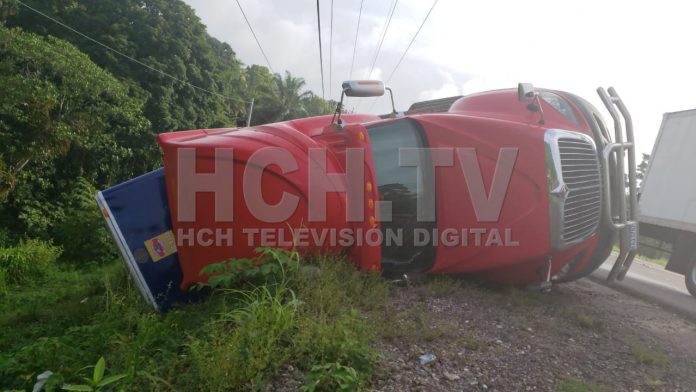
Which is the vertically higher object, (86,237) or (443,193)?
(443,193)

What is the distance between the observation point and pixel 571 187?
4199 mm

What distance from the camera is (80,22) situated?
1903cm

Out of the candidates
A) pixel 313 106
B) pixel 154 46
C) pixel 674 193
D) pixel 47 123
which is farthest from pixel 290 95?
pixel 674 193

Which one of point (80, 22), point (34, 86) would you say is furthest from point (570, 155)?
point (80, 22)

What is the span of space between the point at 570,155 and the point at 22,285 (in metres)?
9.63

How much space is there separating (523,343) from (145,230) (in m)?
2.97

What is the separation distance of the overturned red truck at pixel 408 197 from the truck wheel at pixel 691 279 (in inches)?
124

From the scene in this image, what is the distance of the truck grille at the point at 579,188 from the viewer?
4.16 metres

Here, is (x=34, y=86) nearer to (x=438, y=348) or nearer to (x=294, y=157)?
(x=294, y=157)

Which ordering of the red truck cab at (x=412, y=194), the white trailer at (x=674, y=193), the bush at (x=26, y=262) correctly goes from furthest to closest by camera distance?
the bush at (x=26, y=262), the white trailer at (x=674, y=193), the red truck cab at (x=412, y=194)

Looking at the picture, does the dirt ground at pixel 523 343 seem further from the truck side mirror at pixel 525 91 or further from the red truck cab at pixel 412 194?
the truck side mirror at pixel 525 91

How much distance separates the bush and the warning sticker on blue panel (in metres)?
7.16

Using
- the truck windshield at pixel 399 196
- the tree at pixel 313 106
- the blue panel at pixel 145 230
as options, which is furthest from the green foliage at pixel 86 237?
the tree at pixel 313 106

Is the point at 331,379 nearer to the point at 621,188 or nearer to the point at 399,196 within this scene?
the point at 399,196
